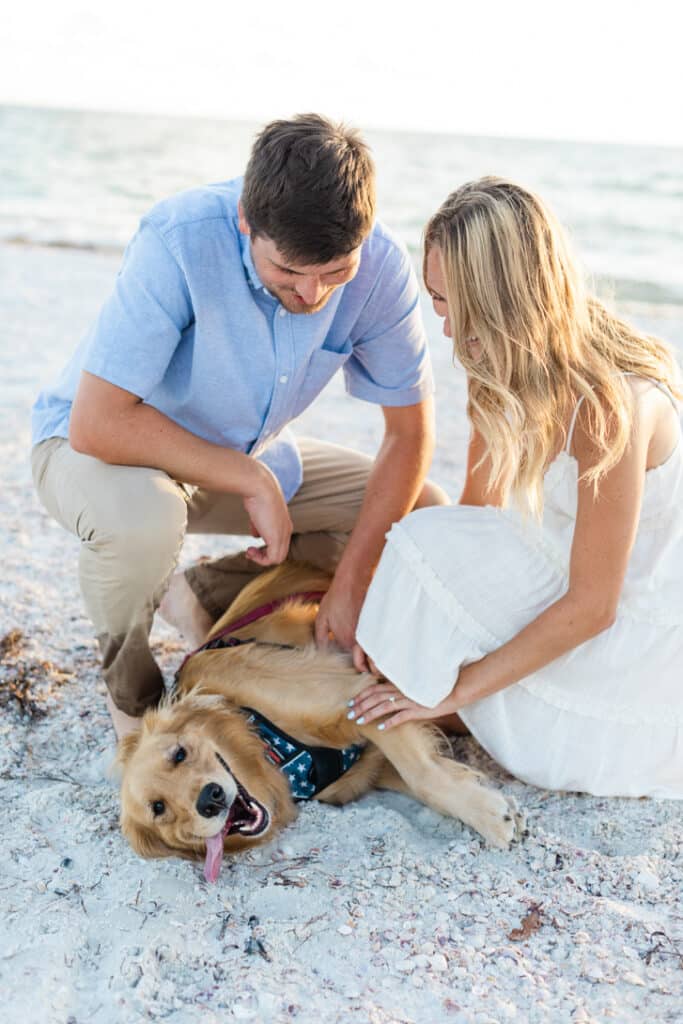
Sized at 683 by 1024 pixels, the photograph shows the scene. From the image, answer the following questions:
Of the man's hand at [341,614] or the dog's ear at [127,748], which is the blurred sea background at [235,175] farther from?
the dog's ear at [127,748]

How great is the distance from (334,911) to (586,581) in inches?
35.7

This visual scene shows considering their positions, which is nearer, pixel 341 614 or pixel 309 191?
pixel 309 191

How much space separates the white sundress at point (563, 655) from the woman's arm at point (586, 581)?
0.25 feet

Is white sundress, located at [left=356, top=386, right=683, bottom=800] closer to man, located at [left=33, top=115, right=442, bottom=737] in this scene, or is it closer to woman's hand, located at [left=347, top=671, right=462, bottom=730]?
woman's hand, located at [left=347, top=671, right=462, bottom=730]

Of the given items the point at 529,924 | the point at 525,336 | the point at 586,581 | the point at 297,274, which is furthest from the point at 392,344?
the point at 529,924

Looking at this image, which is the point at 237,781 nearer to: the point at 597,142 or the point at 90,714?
the point at 90,714

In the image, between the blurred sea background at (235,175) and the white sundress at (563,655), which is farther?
the blurred sea background at (235,175)

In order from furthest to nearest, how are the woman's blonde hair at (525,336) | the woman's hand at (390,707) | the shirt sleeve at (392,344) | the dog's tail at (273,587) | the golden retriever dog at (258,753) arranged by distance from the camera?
the dog's tail at (273,587) → the shirt sleeve at (392,344) → the woman's hand at (390,707) → the golden retriever dog at (258,753) → the woman's blonde hair at (525,336)

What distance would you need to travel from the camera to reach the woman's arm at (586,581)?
2115 mm

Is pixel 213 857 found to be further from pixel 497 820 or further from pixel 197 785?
pixel 497 820

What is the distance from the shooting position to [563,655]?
2377mm

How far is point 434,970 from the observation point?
186 cm

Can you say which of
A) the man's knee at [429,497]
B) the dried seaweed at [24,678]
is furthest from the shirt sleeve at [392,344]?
the dried seaweed at [24,678]

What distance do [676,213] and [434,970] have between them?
697 inches
